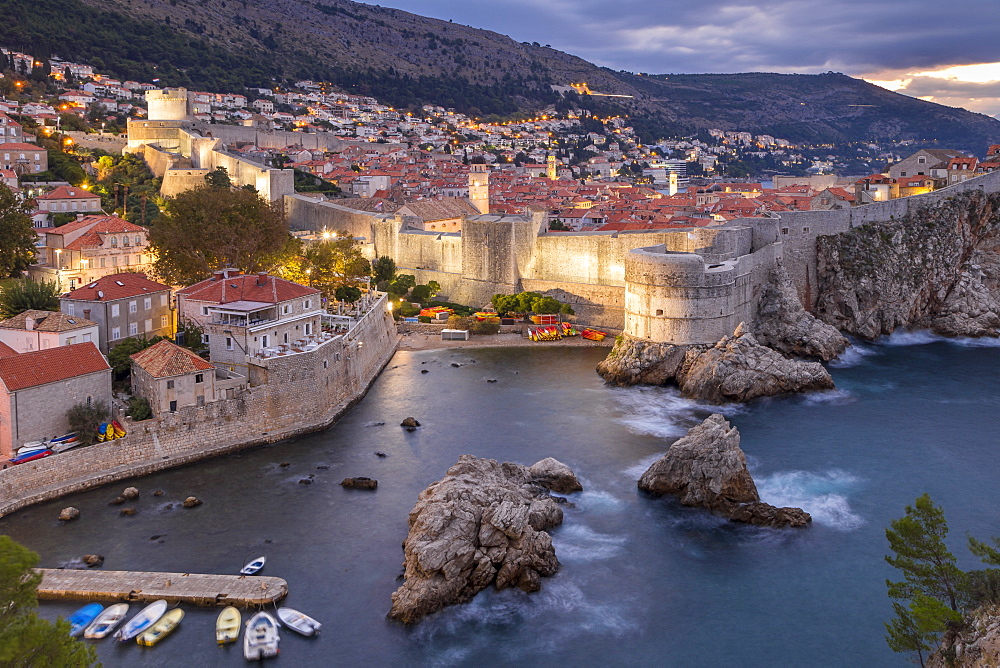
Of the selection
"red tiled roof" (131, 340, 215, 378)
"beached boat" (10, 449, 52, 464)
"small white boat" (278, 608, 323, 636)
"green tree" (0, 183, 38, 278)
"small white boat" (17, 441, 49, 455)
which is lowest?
"small white boat" (278, 608, 323, 636)

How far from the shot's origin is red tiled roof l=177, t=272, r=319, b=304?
20156mm

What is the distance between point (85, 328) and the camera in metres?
18.1

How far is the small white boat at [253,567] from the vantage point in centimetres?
1303

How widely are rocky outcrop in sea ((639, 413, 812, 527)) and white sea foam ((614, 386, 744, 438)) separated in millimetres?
3165

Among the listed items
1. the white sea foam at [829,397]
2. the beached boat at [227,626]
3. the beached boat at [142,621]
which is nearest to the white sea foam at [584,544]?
the beached boat at [227,626]

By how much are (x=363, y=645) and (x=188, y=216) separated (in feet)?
51.1

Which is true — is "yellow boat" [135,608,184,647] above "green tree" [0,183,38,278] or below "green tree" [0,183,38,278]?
below

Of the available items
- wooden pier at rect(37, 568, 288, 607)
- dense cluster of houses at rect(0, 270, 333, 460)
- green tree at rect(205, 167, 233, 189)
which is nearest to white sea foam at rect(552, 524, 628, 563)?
wooden pier at rect(37, 568, 288, 607)

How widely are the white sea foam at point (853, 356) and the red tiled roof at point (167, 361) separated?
17.3 metres

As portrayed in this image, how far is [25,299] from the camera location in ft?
63.6

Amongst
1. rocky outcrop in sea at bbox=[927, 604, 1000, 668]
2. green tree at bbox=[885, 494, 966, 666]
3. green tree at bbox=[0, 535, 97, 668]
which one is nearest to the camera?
rocky outcrop in sea at bbox=[927, 604, 1000, 668]

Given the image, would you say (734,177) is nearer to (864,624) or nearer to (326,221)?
(326,221)

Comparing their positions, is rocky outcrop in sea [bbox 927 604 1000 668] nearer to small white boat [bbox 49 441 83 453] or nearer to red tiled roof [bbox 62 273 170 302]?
small white boat [bbox 49 441 83 453]

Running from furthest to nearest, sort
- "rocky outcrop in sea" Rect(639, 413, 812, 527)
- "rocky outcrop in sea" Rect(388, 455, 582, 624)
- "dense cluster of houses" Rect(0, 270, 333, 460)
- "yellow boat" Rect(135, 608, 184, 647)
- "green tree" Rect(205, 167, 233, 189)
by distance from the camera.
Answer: "green tree" Rect(205, 167, 233, 189) → "dense cluster of houses" Rect(0, 270, 333, 460) → "rocky outcrop in sea" Rect(639, 413, 812, 527) → "rocky outcrop in sea" Rect(388, 455, 582, 624) → "yellow boat" Rect(135, 608, 184, 647)
